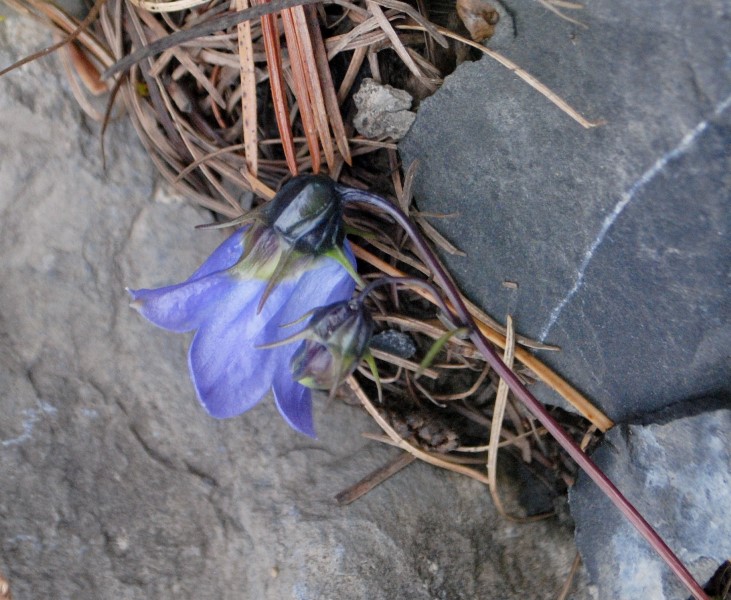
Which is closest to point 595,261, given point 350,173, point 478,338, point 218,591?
point 478,338

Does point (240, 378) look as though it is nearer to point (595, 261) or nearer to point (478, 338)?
point (478, 338)

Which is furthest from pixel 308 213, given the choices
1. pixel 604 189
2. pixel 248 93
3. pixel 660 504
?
pixel 660 504

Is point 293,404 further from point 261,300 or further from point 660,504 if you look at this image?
point 660,504

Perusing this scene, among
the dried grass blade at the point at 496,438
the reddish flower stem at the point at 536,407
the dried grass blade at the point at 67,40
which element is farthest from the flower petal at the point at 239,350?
the dried grass blade at the point at 67,40

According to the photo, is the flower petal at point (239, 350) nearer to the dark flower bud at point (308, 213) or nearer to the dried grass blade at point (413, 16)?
the dark flower bud at point (308, 213)

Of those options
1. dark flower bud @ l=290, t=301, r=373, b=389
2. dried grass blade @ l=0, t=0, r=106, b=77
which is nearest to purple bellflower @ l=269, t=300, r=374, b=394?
dark flower bud @ l=290, t=301, r=373, b=389

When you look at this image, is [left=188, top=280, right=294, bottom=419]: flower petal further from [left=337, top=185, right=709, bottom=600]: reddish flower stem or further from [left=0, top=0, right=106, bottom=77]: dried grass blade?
[left=0, top=0, right=106, bottom=77]: dried grass blade
